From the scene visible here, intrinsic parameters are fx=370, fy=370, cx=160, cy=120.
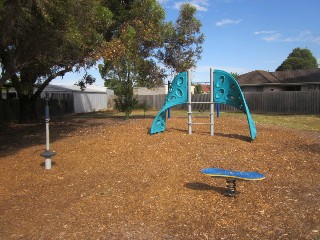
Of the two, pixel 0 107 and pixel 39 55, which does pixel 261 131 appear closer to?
pixel 39 55

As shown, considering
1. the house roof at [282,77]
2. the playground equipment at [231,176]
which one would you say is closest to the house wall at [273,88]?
the house roof at [282,77]

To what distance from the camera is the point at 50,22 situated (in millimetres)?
8336

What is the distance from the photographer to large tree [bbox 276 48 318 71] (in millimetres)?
76250

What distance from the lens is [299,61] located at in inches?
3002

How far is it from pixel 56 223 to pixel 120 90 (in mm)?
14825

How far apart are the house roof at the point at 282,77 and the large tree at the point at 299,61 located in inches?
1410

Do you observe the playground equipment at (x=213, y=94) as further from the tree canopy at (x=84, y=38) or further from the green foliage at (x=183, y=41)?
the green foliage at (x=183, y=41)

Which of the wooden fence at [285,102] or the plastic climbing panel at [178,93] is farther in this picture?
the wooden fence at [285,102]

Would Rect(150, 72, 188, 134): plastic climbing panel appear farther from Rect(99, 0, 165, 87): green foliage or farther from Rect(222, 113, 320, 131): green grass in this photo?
Rect(222, 113, 320, 131): green grass

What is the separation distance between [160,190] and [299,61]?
7672cm

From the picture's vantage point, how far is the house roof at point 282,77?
38794 millimetres

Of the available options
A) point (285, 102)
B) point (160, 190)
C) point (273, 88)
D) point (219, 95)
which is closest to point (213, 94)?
point (219, 95)

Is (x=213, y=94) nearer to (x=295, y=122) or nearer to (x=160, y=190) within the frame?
(x=160, y=190)

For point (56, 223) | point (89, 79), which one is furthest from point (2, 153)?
point (89, 79)
